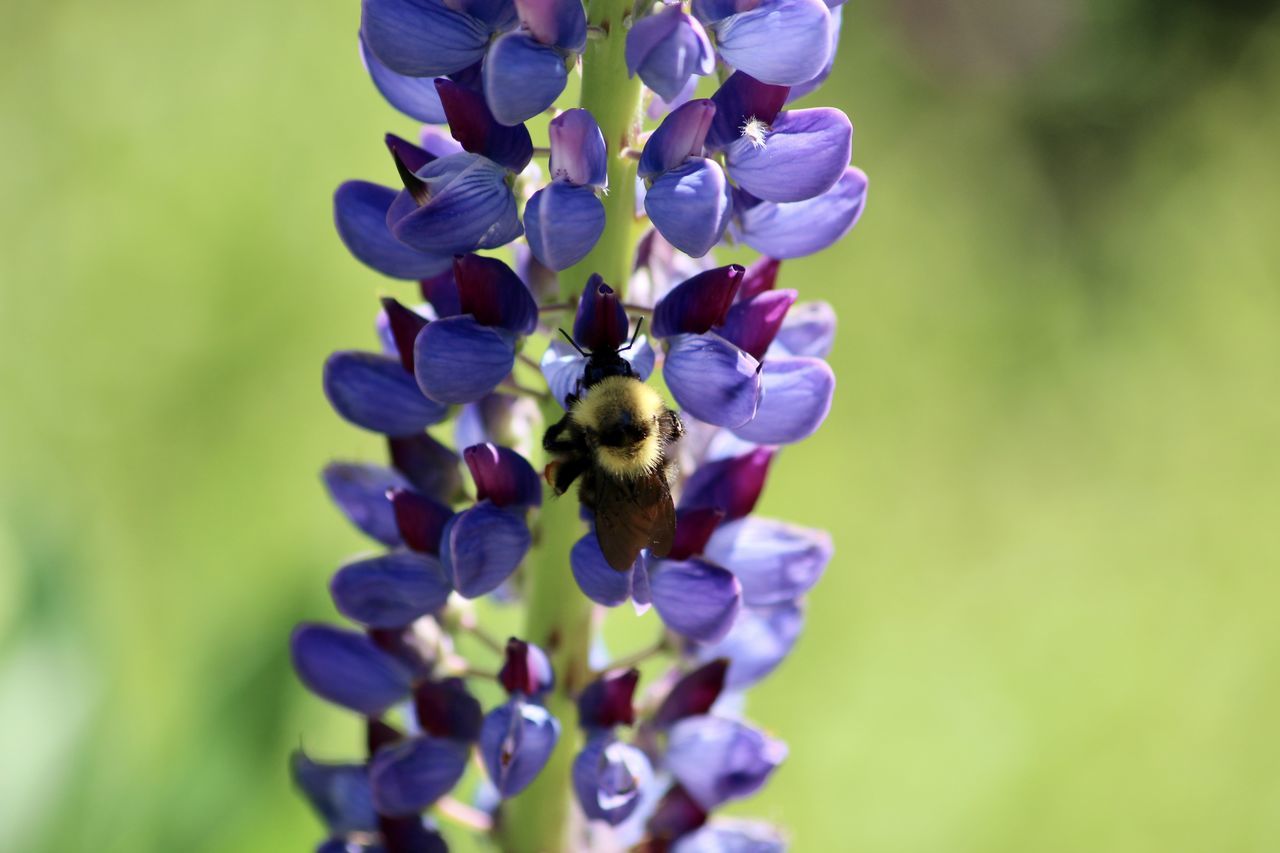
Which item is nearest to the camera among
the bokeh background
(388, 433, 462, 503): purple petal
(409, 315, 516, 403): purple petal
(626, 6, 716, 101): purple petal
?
(626, 6, 716, 101): purple petal

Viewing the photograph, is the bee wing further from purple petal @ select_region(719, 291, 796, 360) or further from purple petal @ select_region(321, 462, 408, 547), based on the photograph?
purple petal @ select_region(321, 462, 408, 547)

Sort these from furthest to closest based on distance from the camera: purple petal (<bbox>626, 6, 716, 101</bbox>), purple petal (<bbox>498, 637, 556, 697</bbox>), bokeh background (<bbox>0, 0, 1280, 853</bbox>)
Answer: bokeh background (<bbox>0, 0, 1280, 853</bbox>) < purple petal (<bbox>498, 637, 556, 697</bbox>) < purple petal (<bbox>626, 6, 716, 101</bbox>)

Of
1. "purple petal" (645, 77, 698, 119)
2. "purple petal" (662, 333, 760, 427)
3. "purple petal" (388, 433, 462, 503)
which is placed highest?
"purple petal" (645, 77, 698, 119)

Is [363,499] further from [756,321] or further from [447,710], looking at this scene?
[756,321]

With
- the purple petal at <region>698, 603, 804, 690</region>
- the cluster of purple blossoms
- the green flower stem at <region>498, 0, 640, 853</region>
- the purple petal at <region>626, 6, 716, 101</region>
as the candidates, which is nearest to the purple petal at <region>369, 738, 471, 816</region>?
the cluster of purple blossoms

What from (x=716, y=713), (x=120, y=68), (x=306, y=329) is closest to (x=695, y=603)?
(x=716, y=713)

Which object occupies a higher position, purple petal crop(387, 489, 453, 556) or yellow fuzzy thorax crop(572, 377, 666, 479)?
yellow fuzzy thorax crop(572, 377, 666, 479)

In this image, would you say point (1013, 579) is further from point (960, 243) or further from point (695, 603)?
point (695, 603)
